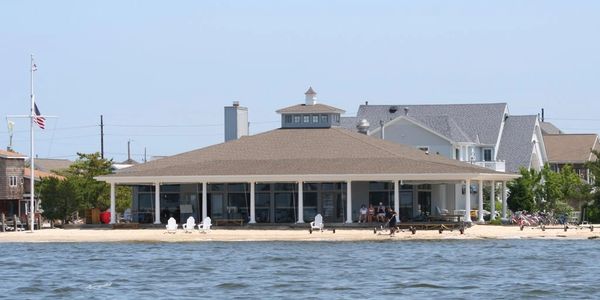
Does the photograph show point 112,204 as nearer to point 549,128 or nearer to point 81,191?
point 81,191

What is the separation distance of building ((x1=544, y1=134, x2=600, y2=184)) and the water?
4494 centimetres

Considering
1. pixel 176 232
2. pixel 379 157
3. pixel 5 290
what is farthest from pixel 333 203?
pixel 5 290

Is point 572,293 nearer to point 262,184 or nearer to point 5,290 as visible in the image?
point 5,290

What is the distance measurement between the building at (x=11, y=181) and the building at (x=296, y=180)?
524 inches

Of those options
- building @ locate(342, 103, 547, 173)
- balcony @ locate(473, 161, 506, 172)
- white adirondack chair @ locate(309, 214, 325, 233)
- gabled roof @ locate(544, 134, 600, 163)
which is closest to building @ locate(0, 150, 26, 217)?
building @ locate(342, 103, 547, 173)

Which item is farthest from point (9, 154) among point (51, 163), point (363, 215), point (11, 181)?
point (51, 163)

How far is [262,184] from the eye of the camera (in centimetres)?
7019

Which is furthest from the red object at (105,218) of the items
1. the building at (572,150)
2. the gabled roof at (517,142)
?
the building at (572,150)

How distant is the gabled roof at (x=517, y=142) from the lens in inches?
3693

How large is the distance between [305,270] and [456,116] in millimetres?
47948

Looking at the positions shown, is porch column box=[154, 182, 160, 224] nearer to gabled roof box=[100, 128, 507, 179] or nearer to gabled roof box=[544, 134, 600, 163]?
gabled roof box=[100, 128, 507, 179]

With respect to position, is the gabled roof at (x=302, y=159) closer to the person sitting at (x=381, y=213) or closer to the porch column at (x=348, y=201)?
the porch column at (x=348, y=201)

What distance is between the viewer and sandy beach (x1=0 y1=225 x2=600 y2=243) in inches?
2427

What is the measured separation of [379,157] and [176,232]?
10963mm
